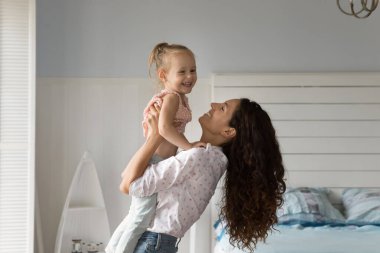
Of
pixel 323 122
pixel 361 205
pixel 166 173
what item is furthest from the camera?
pixel 323 122

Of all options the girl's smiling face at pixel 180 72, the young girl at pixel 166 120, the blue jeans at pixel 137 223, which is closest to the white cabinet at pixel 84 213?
the young girl at pixel 166 120

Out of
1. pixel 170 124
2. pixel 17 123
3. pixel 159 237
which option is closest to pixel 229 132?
pixel 170 124

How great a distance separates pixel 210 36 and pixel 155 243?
339cm

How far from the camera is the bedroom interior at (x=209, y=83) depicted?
5.36 m

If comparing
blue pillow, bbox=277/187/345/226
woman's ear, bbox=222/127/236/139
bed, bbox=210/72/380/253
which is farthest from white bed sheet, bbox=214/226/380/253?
woman's ear, bbox=222/127/236/139

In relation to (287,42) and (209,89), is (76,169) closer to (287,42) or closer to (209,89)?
(209,89)

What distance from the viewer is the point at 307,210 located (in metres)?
4.80

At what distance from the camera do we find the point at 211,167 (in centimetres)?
225

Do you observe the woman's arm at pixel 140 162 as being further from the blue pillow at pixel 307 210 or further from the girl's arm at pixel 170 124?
the blue pillow at pixel 307 210

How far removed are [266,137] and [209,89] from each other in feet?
10.4

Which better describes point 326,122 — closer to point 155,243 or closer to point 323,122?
point 323,122

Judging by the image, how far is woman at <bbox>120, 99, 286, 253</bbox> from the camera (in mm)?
2221

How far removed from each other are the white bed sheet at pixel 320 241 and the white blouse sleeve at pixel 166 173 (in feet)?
4.84

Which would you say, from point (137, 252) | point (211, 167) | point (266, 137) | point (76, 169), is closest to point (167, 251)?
point (137, 252)
